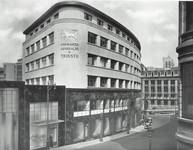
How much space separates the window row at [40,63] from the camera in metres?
37.0

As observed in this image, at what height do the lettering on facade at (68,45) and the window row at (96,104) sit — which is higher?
the lettering on facade at (68,45)

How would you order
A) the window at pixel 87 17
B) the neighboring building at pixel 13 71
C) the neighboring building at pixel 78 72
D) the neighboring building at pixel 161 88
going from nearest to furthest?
the neighboring building at pixel 78 72, the window at pixel 87 17, the neighboring building at pixel 13 71, the neighboring building at pixel 161 88

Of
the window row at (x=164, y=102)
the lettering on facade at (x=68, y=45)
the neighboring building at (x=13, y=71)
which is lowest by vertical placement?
the window row at (x=164, y=102)

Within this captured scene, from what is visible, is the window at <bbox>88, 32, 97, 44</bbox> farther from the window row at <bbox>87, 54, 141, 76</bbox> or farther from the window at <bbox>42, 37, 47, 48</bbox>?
the window at <bbox>42, 37, 47, 48</bbox>

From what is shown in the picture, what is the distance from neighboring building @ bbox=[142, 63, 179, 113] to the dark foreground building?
54990 mm

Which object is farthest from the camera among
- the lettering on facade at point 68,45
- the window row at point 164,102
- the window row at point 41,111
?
the window row at point 164,102

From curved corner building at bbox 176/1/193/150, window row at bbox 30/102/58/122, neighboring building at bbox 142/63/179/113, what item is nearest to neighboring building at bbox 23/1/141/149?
window row at bbox 30/102/58/122

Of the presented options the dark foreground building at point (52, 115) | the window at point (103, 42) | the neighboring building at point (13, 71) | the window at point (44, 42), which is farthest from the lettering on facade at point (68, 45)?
the neighboring building at point (13, 71)

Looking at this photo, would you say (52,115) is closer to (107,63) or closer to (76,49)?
(76,49)

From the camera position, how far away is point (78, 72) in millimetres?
33875

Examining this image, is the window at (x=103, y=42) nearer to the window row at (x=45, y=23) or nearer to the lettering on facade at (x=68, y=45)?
the lettering on facade at (x=68, y=45)

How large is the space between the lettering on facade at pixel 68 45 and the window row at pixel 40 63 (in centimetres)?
389

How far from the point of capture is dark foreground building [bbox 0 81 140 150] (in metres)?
25.6

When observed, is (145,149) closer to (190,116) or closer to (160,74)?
(190,116)
